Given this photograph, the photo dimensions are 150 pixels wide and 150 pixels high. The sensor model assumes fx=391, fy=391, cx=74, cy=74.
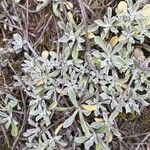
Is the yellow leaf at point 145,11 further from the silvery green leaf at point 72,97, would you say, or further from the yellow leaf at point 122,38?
the silvery green leaf at point 72,97

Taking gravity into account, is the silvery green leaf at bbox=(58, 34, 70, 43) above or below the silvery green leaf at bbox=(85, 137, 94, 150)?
above

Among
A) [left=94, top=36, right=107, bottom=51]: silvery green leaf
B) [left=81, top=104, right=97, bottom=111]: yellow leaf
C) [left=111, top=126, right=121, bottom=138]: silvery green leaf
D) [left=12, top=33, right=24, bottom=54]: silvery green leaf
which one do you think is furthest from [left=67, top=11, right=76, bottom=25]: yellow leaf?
[left=111, top=126, right=121, bottom=138]: silvery green leaf

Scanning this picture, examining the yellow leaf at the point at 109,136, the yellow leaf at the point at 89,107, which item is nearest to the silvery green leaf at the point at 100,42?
the yellow leaf at the point at 89,107

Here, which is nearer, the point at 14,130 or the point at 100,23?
the point at 100,23

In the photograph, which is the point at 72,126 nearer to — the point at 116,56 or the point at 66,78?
the point at 66,78

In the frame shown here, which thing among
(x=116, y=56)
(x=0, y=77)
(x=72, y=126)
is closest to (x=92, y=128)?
(x=72, y=126)

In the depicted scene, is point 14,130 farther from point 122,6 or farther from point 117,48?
point 122,6

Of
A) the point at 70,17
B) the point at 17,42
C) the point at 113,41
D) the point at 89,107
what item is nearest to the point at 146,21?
the point at 113,41

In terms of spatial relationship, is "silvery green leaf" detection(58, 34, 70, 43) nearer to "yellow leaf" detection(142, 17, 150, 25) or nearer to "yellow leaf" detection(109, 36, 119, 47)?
"yellow leaf" detection(109, 36, 119, 47)

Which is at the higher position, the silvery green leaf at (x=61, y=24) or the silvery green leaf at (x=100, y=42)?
the silvery green leaf at (x=61, y=24)
